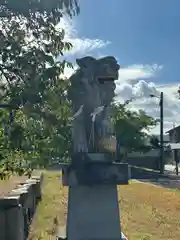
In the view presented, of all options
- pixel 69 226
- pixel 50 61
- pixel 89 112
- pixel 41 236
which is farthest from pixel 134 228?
pixel 50 61

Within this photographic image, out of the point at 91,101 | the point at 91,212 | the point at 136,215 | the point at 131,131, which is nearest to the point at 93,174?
the point at 91,212

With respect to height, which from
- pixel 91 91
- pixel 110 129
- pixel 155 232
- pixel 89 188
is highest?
pixel 91 91

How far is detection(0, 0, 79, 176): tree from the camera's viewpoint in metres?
4.88

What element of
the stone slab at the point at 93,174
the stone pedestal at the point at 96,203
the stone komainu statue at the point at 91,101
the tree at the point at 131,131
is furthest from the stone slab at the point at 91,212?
the tree at the point at 131,131

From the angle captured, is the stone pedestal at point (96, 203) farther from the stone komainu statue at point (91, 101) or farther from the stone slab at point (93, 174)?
the stone komainu statue at point (91, 101)

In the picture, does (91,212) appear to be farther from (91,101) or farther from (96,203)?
(91,101)

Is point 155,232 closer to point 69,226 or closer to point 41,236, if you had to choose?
point 41,236

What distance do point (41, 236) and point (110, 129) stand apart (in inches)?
105

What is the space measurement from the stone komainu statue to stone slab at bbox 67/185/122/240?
612 mm

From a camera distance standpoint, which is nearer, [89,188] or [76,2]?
[76,2]

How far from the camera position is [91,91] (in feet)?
21.2

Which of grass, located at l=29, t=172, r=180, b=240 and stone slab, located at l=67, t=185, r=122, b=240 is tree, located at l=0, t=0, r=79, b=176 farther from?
grass, located at l=29, t=172, r=180, b=240

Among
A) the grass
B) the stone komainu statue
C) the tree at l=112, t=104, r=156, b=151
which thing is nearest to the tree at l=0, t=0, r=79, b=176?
the stone komainu statue

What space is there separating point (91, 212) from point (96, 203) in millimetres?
152
